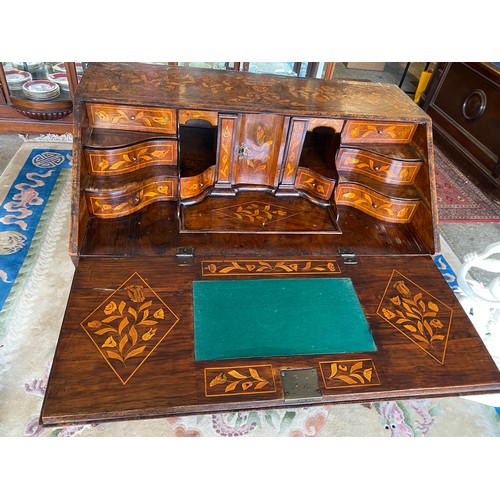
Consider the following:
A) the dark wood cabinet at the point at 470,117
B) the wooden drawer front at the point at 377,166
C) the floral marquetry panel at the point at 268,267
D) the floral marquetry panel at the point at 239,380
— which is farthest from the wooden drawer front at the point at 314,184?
the dark wood cabinet at the point at 470,117

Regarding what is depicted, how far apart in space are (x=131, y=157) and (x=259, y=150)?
24.0 inches

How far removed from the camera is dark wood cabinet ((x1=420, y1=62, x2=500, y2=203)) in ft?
11.8

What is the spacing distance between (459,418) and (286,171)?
5.25 feet

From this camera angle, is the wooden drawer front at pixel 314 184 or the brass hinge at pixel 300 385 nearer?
the brass hinge at pixel 300 385

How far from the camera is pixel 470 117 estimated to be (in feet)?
12.7

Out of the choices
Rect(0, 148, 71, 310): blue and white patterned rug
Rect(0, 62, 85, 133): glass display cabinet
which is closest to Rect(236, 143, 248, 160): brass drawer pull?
Rect(0, 148, 71, 310): blue and white patterned rug

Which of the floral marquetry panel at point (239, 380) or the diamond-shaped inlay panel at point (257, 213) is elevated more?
the diamond-shaped inlay panel at point (257, 213)

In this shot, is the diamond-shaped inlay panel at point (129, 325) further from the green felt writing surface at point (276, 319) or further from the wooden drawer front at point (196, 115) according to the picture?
the wooden drawer front at point (196, 115)

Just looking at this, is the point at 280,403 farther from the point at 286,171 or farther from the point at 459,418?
the point at 459,418

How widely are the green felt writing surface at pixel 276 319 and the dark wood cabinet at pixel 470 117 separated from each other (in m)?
2.90

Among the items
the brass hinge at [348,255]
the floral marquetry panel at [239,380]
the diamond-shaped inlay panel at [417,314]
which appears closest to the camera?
the floral marquetry panel at [239,380]

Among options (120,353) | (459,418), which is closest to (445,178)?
(459,418)

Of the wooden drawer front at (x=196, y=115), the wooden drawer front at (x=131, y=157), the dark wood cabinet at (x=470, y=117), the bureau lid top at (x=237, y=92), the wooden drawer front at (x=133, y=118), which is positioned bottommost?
the dark wood cabinet at (x=470, y=117)

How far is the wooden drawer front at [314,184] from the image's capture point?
1967 millimetres
